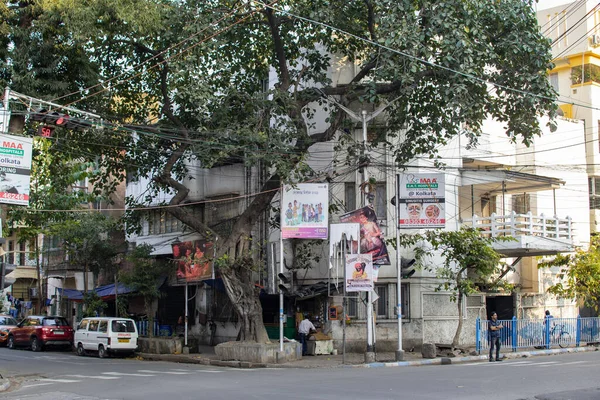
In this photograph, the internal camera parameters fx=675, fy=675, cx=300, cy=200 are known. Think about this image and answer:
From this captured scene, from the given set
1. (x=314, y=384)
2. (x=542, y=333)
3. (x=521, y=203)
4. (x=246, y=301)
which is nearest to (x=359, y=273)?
(x=246, y=301)

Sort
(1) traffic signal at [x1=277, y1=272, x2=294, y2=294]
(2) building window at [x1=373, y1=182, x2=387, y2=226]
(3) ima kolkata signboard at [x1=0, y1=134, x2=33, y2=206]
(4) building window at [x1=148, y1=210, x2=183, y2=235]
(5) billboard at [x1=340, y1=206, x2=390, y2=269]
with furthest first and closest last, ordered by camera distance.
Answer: (4) building window at [x1=148, y1=210, x2=183, y2=235], (2) building window at [x1=373, y1=182, x2=387, y2=226], (1) traffic signal at [x1=277, y1=272, x2=294, y2=294], (5) billboard at [x1=340, y1=206, x2=390, y2=269], (3) ima kolkata signboard at [x1=0, y1=134, x2=33, y2=206]

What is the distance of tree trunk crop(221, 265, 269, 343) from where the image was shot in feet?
82.6

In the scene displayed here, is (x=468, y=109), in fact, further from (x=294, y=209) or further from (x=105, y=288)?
(x=105, y=288)

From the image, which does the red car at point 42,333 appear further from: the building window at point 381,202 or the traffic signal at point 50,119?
the building window at point 381,202

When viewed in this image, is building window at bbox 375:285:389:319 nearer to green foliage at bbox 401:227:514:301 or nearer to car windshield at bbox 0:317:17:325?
green foliage at bbox 401:227:514:301

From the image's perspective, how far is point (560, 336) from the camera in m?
28.6

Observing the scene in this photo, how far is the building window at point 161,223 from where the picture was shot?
34781 mm

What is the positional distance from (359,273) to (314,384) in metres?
7.63

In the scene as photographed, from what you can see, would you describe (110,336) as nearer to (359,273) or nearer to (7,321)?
(359,273)

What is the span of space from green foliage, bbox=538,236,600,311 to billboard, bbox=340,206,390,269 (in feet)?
36.8

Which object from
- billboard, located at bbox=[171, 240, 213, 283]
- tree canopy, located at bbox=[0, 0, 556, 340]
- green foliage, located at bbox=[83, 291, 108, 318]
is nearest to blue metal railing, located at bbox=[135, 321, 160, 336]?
green foliage, located at bbox=[83, 291, 108, 318]

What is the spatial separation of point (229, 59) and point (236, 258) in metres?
8.06

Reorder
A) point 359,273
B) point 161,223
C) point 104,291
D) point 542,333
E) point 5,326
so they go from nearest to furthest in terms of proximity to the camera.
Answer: point 359,273
point 542,333
point 161,223
point 104,291
point 5,326

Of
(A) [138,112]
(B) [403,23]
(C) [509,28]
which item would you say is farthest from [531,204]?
(A) [138,112]
